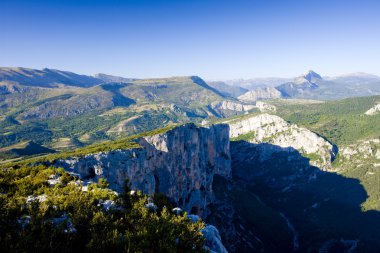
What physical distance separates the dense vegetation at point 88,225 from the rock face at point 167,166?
2075 centimetres

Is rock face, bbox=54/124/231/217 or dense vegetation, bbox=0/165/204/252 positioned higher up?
dense vegetation, bbox=0/165/204/252

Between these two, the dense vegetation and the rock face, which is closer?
the dense vegetation

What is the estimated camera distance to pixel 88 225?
29250 mm

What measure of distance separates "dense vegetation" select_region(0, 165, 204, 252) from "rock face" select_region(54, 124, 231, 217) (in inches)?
817

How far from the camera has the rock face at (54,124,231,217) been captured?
2934 inches

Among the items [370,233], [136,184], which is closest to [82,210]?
Answer: [136,184]

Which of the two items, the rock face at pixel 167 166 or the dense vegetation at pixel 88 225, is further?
the rock face at pixel 167 166

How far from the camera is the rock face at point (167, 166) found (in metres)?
74.5

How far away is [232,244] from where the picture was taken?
143 metres

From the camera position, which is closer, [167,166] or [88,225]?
[88,225]

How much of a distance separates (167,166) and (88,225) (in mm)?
87543

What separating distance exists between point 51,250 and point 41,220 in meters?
3.99

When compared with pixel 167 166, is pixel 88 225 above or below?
above

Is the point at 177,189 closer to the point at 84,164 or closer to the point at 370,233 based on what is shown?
the point at 84,164
